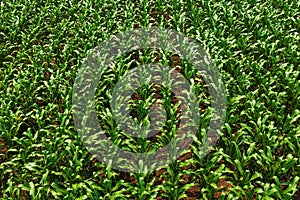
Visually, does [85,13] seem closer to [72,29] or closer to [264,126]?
[72,29]

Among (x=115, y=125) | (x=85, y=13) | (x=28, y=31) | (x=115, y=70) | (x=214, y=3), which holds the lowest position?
(x=115, y=125)

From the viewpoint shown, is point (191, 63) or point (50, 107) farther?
point (191, 63)

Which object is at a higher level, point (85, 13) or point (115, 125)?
point (85, 13)

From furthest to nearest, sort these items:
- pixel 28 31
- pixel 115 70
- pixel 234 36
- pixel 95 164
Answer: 1. pixel 28 31
2. pixel 234 36
3. pixel 115 70
4. pixel 95 164

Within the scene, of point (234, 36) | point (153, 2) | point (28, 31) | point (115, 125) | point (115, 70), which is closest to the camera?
point (115, 125)

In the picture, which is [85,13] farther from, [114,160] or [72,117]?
[114,160]

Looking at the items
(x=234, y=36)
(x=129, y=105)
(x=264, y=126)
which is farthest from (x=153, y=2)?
(x=264, y=126)

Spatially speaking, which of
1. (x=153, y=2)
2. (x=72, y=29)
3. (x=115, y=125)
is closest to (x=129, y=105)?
(x=115, y=125)
